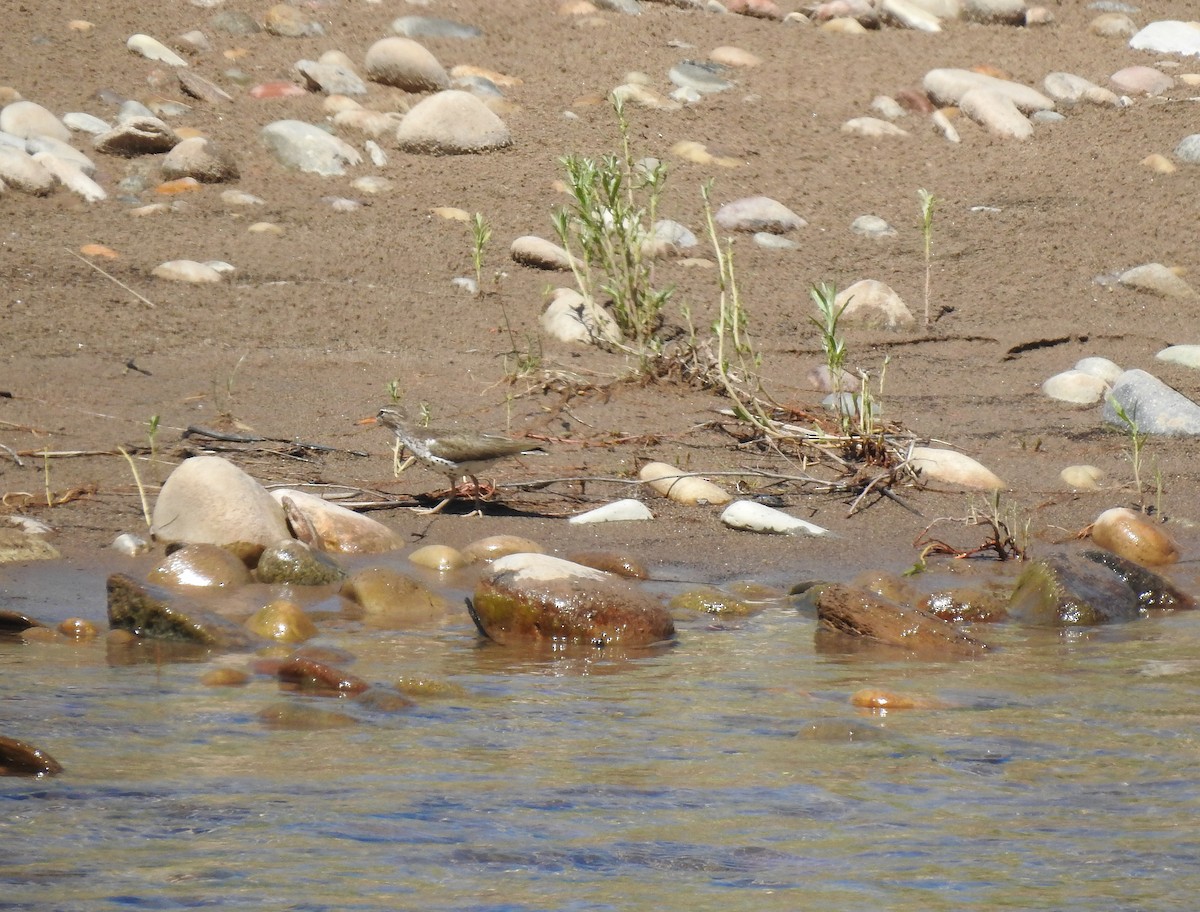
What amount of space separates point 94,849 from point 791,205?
9086 millimetres

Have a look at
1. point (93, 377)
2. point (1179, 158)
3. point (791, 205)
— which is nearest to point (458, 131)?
point (791, 205)

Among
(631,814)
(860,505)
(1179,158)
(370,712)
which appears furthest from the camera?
(1179,158)

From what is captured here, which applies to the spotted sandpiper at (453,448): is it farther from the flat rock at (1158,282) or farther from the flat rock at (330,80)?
the flat rock at (330,80)

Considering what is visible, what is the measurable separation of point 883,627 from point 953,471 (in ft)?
6.66

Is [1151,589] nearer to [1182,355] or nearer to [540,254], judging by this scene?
[1182,355]

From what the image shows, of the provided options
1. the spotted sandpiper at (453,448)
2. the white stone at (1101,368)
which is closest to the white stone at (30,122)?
the spotted sandpiper at (453,448)

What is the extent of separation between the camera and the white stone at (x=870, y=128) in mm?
12766

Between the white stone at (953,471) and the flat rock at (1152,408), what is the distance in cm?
101

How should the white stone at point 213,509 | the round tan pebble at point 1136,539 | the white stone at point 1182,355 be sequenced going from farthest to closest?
1. the white stone at point 1182,355
2. the round tan pebble at point 1136,539
3. the white stone at point 213,509

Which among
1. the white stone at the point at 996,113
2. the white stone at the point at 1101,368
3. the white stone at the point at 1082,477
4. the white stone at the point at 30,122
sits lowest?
the white stone at the point at 1082,477

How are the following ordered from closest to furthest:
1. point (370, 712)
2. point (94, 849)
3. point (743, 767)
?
point (94, 849)
point (743, 767)
point (370, 712)

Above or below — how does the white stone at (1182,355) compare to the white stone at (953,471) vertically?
above

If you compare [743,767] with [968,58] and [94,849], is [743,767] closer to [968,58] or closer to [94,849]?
[94,849]

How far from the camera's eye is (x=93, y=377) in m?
7.70
